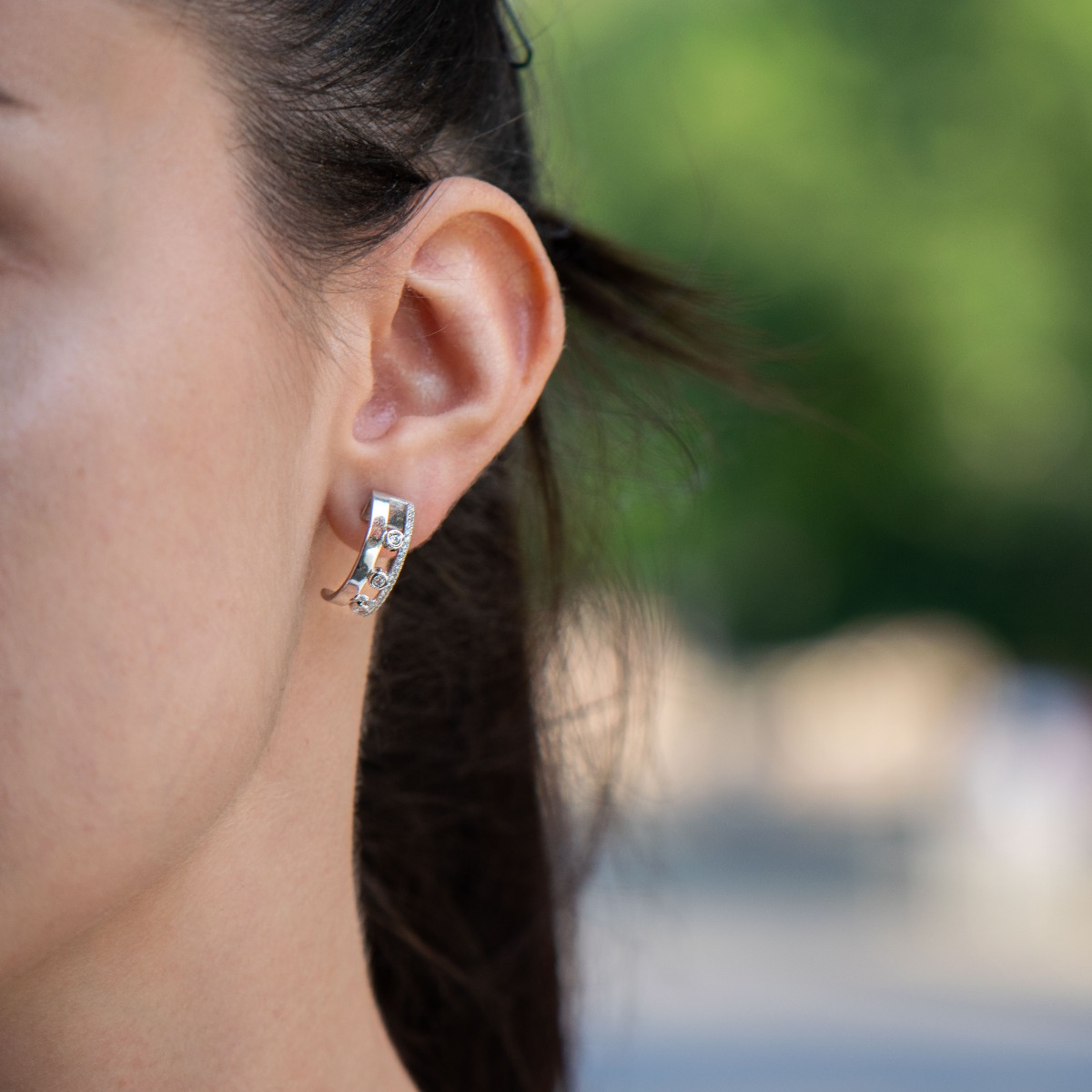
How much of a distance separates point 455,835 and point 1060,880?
33.7 ft

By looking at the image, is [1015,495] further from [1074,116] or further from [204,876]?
[204,876]

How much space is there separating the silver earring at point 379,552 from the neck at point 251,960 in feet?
0.32

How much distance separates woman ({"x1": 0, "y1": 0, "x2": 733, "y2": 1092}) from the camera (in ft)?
4.03

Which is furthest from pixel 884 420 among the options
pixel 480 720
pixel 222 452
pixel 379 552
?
pixel 222 452

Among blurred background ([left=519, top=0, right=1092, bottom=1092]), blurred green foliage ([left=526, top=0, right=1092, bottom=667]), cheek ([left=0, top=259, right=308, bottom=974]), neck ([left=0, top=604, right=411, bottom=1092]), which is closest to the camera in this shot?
cheek ([left=0, top=259, right=308, bottom=974])

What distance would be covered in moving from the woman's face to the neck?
141 millimetres

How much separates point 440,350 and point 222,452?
1.01ft

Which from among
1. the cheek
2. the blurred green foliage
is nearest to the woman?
the cheek

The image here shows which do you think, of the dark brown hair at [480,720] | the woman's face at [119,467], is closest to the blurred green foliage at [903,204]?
the dark brown hair at [480,720]

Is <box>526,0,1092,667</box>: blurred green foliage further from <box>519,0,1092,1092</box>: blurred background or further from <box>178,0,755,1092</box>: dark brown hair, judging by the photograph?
<box>178,0,755,1092</box>: dark brown hair

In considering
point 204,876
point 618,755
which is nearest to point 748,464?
point 618,755

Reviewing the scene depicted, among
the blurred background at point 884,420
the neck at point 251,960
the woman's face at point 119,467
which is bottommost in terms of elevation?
the neck at point 251,960

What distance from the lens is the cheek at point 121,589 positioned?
122 cm

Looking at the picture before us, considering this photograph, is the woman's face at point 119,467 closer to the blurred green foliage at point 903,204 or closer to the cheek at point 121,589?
the cheek at point 121,589
